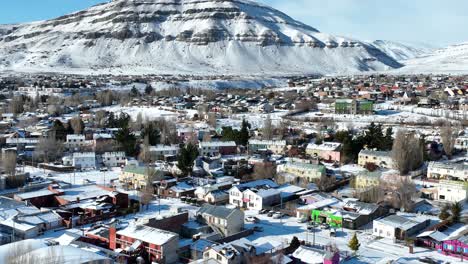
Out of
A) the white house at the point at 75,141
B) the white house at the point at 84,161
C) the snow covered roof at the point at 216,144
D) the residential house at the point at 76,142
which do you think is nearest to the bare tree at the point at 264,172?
the snow covered roof at the point at 216,144

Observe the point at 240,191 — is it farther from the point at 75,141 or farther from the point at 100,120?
the point at 100,120

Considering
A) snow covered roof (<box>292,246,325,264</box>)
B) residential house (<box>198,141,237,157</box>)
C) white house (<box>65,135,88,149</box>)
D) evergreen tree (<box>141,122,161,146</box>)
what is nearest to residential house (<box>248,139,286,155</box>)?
residential house (<box>198,141,237,157</box>)

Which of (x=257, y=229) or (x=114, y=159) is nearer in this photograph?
(x=257, y=229)

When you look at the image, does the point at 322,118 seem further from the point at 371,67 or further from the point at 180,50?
the point at 371,67

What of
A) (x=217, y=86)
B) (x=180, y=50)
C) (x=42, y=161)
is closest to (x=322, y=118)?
(x=42, y=161)

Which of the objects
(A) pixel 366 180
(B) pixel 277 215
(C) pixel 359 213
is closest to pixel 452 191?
(A) pixel 366 180

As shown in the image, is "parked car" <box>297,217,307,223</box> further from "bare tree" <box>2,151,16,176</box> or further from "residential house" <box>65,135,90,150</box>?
"residential house" <box>65,135,90,150</box>
